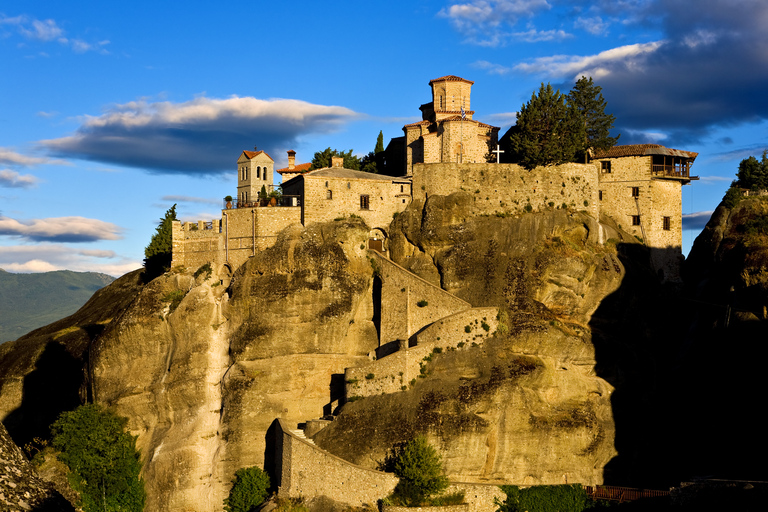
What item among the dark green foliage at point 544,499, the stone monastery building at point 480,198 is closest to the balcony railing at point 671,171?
the stone monastery building at point 480,198

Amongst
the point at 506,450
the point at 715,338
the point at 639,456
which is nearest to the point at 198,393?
the point at 506,450

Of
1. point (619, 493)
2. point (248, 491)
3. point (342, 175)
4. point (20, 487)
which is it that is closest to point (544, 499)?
point (619, 493)

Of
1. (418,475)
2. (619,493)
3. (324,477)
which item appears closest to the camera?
(418,475)

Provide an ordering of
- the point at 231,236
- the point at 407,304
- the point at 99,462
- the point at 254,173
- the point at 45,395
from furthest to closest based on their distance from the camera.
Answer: the point at 254,173
the point at 45,395
the point at 231,236
the point at 99,462
the point at 407,304

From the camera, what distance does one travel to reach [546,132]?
213ft

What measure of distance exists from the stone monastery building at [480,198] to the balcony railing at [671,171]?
3.1 inches

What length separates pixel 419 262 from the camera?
6091 centimetres

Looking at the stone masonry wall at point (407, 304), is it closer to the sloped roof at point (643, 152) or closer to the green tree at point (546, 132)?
the green tree at point (546, 132)

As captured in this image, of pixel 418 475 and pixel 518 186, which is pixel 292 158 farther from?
pixel 418 475

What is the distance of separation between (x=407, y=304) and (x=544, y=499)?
52.2 feet

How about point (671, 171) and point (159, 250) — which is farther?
point (159, 250)

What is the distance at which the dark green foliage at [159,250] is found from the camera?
7588 centimetres

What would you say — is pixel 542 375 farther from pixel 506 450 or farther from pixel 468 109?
pixel 468 109

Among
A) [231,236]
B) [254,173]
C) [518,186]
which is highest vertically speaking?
[254,173]
